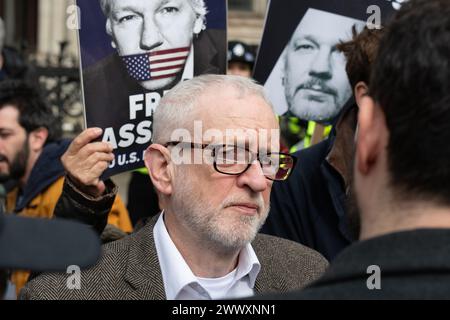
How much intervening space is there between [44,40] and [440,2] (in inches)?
732

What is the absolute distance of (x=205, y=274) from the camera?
2523 millimetres

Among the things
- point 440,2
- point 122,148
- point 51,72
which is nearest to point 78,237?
point 440,2

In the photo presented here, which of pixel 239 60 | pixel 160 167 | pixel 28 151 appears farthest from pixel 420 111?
pixel 239 60

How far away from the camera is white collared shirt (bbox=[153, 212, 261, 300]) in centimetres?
246

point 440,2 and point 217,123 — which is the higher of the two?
point 440,2

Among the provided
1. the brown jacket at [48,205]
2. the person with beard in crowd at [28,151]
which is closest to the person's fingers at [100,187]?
the brown jacket at [48,205]

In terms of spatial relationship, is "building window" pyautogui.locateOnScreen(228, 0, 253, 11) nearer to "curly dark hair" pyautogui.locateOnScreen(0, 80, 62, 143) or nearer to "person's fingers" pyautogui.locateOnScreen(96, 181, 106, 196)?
"curly dark hair" pyautogui.locateOnScreen(0, 80, 62, 143)

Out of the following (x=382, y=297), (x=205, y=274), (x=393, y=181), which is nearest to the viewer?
(x=382, y=297)

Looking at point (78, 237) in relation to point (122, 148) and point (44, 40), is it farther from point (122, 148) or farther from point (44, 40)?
point (44, 40)

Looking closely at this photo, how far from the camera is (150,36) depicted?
3.04 meters

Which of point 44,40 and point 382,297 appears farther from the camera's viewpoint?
point 44,40

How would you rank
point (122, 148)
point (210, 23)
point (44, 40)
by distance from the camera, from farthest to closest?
1. point (44, 40)
2. point (210, 23)
3. point (122, 148)

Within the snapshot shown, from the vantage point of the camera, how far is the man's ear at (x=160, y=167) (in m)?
2.62

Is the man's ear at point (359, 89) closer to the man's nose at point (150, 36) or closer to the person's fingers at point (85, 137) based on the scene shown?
the man's nose at point (150, 36)
